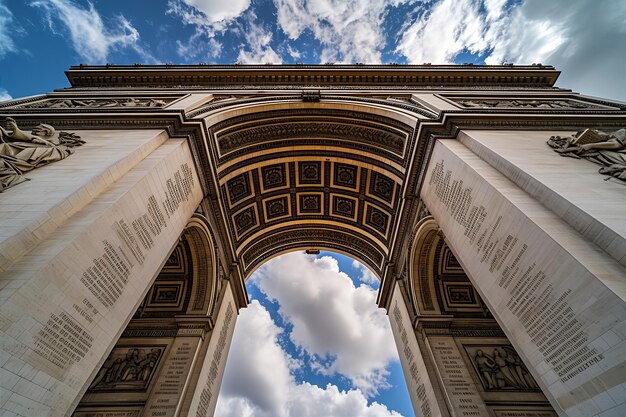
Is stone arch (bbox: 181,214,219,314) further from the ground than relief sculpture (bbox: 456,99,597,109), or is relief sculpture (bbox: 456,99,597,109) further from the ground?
relief sculpture (bbox: 456,99,597,109)

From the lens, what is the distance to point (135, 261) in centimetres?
610

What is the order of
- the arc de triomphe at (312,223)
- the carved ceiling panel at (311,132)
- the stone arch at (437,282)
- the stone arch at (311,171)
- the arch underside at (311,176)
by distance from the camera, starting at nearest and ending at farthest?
the arc de triomphe at (312,223), the stone arch at (437,282), the carved ceiling panel at (311,132), the stone arch at (311,171), the arch underside at (311,176)

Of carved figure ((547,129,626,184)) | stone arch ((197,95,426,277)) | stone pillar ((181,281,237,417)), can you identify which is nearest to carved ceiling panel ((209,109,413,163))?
stone arch ((197,95,426,277))

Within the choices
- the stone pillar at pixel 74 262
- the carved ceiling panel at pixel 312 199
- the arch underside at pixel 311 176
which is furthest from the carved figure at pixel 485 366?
the stone pillar at pixel 74 262

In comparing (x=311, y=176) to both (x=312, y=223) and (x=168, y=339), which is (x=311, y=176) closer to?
(x=312, y=223)

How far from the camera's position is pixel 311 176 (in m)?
14.4

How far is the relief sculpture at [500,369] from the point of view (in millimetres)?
8953

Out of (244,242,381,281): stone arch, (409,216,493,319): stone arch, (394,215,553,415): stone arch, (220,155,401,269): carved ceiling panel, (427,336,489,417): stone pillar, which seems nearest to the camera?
(427,336,489,417): stone pillar

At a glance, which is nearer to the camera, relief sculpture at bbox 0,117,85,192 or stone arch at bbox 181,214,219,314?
relief sculpture at bbox 0,117,85,192

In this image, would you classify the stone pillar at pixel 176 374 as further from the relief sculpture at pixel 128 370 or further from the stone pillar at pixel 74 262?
the stone pillar at pixel 74 262

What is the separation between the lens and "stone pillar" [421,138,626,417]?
3.74 m

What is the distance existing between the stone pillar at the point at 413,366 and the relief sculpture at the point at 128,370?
9.26m

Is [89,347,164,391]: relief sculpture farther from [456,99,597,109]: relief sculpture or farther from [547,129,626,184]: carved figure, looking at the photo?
[456,99,597,109]: relief sculpture

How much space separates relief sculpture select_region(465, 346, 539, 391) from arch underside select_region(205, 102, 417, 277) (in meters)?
5.40
